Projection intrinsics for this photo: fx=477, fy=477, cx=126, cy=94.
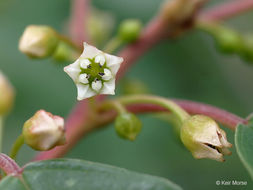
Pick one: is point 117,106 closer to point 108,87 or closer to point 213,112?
point 108,87

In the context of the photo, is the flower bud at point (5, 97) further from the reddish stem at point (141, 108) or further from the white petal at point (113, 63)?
the white petal at point (113, 63)

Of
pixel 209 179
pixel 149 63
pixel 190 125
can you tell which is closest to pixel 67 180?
pixel 190 125

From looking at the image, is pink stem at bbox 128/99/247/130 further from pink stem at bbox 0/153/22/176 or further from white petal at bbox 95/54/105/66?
pink stem at bbox 0/153/22/176

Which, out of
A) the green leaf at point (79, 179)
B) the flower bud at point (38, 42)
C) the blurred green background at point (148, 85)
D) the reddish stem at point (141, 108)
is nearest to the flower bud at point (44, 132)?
the green leaf at point (79, 179)

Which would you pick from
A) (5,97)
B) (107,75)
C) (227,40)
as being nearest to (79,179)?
(107,75)

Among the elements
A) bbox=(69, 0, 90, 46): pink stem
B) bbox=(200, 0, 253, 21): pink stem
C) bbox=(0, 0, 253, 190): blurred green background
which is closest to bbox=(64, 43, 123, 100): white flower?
bbox=(69, 0, 90, 46): pink stem
